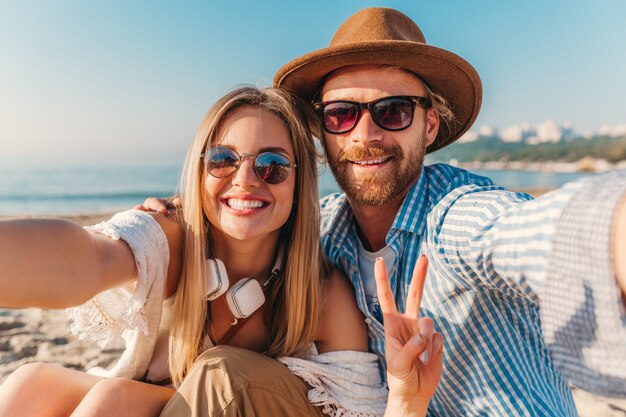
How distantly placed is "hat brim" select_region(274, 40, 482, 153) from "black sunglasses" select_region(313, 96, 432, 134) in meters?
0.22

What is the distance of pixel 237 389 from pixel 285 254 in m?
1.07

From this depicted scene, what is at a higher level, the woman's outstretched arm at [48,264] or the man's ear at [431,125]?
the man's ear at [431,125]

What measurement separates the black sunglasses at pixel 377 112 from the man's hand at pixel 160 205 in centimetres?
109

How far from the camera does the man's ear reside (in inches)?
130

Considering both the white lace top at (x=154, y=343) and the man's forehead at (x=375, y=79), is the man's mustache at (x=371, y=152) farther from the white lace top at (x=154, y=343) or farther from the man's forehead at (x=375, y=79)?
the white lace top at (x=154, y=343)

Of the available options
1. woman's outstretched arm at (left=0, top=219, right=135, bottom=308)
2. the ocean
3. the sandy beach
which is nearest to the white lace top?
woman's outstretched arm at (left=0, top=219, right=135, bottom=308)

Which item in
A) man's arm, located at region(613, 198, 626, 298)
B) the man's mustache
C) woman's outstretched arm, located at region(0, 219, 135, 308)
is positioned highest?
the man's mustache

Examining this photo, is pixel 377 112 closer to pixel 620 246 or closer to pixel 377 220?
pixel 377 220

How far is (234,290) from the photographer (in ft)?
8.80

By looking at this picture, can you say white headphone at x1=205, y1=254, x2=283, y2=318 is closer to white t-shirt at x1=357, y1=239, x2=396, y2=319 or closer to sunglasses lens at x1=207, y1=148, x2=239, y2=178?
sunglasses lens at x1=207, y1=148, x2=239, y2=178

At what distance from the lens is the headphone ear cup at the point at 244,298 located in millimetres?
2662

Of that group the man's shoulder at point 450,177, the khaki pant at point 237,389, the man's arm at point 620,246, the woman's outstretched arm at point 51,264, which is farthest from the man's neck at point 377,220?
the man's arm at point 620,246

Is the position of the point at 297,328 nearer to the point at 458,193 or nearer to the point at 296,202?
the point at 296,202

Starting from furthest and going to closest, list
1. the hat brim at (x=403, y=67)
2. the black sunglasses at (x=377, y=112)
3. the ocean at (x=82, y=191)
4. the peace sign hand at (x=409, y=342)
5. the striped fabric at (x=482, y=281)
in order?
the ocean at (x=82, y=191)
the black sunglasses at (x=377, y=112)
the hat brim at (x=403, y=67)
the peace sign hand at (x=409, y=342)
the striped fabric at (x=482, y=281)
